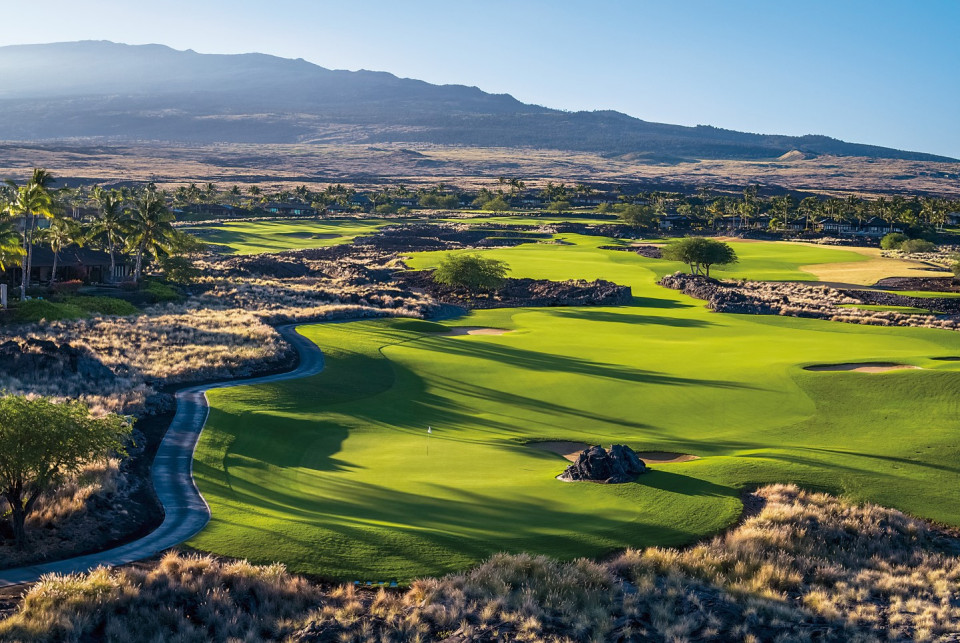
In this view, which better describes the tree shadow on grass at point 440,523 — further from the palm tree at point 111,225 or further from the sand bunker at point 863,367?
the palm tree at point 111,225

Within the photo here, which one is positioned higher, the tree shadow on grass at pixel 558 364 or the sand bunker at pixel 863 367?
the sand bunker at pixel 863 367

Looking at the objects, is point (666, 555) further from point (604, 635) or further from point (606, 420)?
point (606, 420)

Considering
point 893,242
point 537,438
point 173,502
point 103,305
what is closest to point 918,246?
point 893,242

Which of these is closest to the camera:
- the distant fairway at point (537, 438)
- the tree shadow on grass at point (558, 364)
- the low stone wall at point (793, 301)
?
the distant fairway at point (537, 438)

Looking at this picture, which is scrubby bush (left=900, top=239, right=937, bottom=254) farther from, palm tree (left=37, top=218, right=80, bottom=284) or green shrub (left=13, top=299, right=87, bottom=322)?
green shrub (left=13, top=299, right=87, bottom=322)

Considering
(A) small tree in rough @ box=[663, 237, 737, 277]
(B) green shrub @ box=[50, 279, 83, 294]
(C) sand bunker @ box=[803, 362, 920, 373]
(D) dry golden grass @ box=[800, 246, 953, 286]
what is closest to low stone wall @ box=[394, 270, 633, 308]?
(A) small tree in rough @ box=[663, 237, 737, 277]

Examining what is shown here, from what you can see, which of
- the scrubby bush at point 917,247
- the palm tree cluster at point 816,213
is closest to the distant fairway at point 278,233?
the palm tree cluster at point 816,213

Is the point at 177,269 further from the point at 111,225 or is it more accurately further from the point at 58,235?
the point at 58,235
